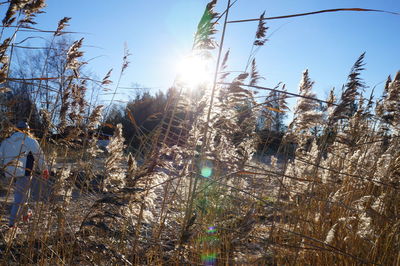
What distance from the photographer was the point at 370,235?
183cm

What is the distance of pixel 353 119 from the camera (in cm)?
301

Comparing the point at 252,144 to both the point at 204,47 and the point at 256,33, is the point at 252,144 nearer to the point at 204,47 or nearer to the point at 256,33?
the point at 256,33

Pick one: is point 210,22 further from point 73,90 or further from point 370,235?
point 370,235

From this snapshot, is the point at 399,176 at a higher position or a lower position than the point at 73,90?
lower

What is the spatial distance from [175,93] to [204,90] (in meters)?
0.24

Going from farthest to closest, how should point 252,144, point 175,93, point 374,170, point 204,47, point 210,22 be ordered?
point 252,144 < point 374,170 < point 175,93 < point 204,47 < point 210,22

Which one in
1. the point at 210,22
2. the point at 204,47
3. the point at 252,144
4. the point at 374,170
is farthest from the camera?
the point at 252,144

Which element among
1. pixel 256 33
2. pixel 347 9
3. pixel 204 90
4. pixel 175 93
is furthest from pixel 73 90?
pixel 347 9

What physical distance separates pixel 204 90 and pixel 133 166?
818 mm

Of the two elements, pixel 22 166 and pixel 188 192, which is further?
pixel 22 166

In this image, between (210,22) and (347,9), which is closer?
(347,9)

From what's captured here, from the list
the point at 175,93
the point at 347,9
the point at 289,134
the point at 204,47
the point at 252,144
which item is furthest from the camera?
the point at 252,144

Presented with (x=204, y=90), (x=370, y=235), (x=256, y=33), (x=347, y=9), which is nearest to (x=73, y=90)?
(x=204, y=90)

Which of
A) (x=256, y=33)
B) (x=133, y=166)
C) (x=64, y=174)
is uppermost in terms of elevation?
(x=256, y=33)
